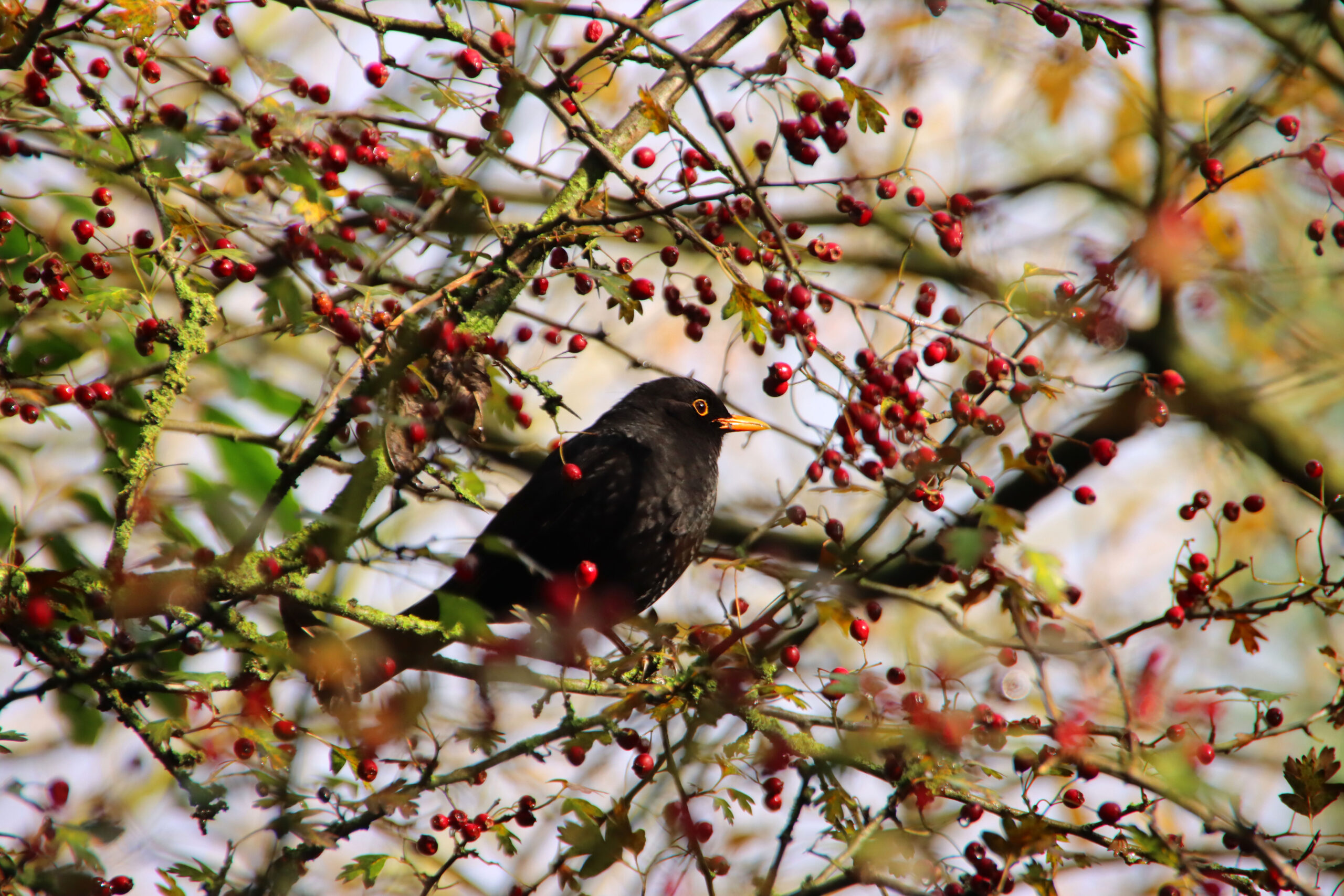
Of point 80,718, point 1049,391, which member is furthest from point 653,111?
point 80,718

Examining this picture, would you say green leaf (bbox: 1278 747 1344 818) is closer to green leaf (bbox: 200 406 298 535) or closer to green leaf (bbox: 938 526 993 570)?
green leaf (bbox: 938 526 993 570)

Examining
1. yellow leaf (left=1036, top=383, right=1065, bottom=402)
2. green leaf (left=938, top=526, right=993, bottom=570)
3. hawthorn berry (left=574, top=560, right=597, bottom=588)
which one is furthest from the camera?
hawthorn berry (left=574, top=560, right=597, bottom=588)

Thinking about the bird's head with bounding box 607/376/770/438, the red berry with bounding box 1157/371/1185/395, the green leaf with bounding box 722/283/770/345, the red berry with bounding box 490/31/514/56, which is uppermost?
the bird's head with bounding box 607/376/770/438

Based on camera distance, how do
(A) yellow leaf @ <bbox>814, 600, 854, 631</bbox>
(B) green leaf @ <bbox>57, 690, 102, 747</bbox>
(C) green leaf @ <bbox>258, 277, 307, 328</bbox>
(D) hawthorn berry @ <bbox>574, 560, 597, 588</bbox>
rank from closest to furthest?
1. (A) yellow leaf @ <bbox>814, 600, 854, 631</bbox>
2. (C) green leaf @ <bbox>258, 277, 307, 328</bbox>
3. (B) green leaf @ <bbox>57, 690, 102, 747</bbox>
4. (D) hawthorn berry @ <bbox>574, 560, 597, 588</bbox>

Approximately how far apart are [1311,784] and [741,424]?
303cm

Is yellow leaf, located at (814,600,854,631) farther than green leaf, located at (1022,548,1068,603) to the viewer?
Yes

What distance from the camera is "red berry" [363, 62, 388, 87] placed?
11.4 ft

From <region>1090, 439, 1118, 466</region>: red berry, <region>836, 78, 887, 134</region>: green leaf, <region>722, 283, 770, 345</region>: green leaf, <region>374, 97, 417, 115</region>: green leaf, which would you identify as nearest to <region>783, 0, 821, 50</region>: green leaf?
<region>836, 78, 887, 134</region>: green leaf

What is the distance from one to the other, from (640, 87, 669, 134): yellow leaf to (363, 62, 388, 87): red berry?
112cm

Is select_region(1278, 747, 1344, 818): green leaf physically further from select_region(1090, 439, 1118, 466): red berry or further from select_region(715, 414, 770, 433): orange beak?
select_region(715, 414, 770, 433): orange beak

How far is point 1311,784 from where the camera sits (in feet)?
8.61

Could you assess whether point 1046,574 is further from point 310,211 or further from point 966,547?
point 310,211

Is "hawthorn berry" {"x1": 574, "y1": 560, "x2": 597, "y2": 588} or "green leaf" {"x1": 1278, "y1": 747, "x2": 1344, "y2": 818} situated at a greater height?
"hawthorn berry" {"x1": 574, "y1": 560, "x2": 597, "y2": 588}

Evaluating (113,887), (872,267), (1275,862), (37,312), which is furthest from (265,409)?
(872,267)
